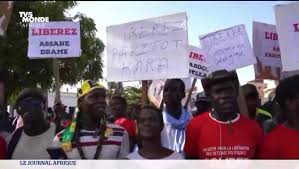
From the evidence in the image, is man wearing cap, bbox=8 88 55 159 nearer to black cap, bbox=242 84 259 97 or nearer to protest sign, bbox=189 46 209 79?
black cap, bbox=242 84 259 97

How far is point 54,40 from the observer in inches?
241

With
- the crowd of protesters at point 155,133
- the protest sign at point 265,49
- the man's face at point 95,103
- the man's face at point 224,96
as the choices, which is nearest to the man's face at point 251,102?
the protest sign at point 265,49

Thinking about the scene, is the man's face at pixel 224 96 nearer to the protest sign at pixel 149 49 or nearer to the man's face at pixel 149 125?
the man's face at pixel 149 125

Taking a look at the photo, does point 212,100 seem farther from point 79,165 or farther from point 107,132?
point 79,165

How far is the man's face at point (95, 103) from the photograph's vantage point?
349cm

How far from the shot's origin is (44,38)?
609 centimetres

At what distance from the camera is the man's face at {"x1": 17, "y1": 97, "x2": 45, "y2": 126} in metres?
3.56

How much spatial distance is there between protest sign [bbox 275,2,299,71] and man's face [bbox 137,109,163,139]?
1.54 metres

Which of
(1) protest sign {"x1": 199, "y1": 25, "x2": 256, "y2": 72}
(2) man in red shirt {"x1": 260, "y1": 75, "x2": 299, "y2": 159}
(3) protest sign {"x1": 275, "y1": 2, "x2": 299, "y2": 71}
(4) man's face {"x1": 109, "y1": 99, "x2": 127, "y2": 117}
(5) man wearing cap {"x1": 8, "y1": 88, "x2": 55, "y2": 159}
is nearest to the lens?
(2) man in red shirt {"x1": 260, "y1": 75, "x2": 299, "y2": 159}

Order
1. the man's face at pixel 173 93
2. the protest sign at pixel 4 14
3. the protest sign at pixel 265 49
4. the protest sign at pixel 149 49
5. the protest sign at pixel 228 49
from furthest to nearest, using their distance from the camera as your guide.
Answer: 1. the protest sign at pixel 265 49
2. the protest sign at pixel 228 49
3. the protest sign at pixel 4 14
4. the protest sign at pixel 149 49
5. the man's face at pixel 173 93

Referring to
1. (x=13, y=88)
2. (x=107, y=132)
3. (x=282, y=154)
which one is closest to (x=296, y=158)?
(x=282, y=154)

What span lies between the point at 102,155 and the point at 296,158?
124cm

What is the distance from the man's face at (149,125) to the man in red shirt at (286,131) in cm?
70
